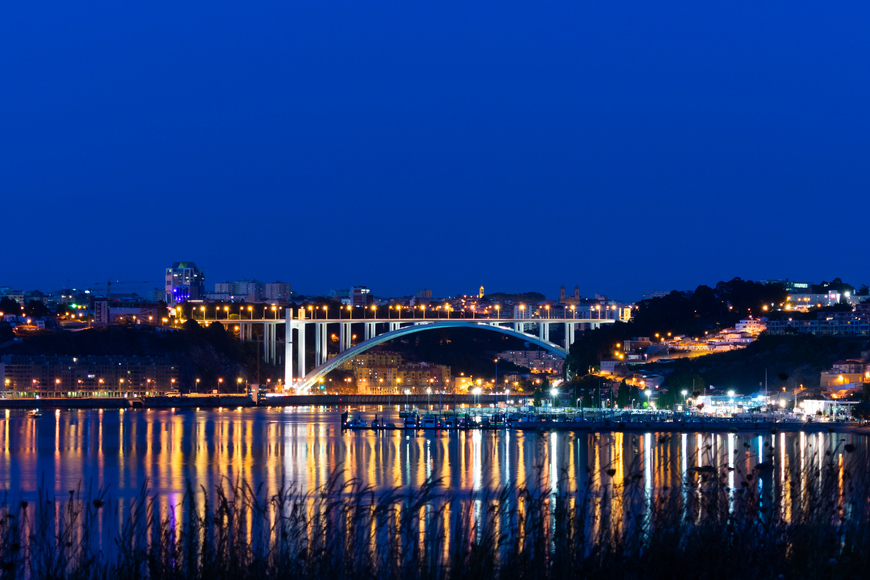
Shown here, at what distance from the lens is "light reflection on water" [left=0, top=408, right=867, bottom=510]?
2127 cm

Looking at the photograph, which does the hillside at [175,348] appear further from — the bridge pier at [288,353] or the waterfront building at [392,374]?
the waterfront building at [392,374]

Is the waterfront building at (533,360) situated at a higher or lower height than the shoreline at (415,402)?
higher

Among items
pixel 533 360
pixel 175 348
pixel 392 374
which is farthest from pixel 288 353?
pixel 533 360

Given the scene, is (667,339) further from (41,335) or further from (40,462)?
(40,462)

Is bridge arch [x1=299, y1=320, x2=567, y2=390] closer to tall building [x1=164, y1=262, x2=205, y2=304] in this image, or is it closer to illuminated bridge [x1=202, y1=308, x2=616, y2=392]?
illuminated bridge [x1=202, y1=308, x2=616, y2=392]

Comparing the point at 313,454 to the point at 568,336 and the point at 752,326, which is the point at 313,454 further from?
the point at 752,326

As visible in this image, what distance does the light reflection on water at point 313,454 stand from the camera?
837 inches

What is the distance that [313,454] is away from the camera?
98.7 feet

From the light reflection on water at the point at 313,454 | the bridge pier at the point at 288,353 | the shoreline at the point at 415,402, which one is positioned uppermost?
the bridge pier at the point at 288,353

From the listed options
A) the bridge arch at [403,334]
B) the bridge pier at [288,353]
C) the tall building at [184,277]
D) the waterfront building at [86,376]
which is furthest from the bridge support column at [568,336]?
the tall building at [184,277]

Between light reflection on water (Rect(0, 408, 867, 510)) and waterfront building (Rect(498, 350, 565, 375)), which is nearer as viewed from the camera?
light reflection on water (Rect(0, 408, 867, 510))

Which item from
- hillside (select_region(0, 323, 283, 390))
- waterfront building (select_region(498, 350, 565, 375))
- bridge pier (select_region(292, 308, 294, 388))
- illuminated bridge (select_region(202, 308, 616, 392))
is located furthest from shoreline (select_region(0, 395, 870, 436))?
waterfront building (select_region(498, 350, 565, 375))

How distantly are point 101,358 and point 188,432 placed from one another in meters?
33.9

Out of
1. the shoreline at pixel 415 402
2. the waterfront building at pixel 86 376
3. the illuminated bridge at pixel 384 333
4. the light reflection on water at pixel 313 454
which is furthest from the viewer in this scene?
the waterfront building at pixel 86 376
